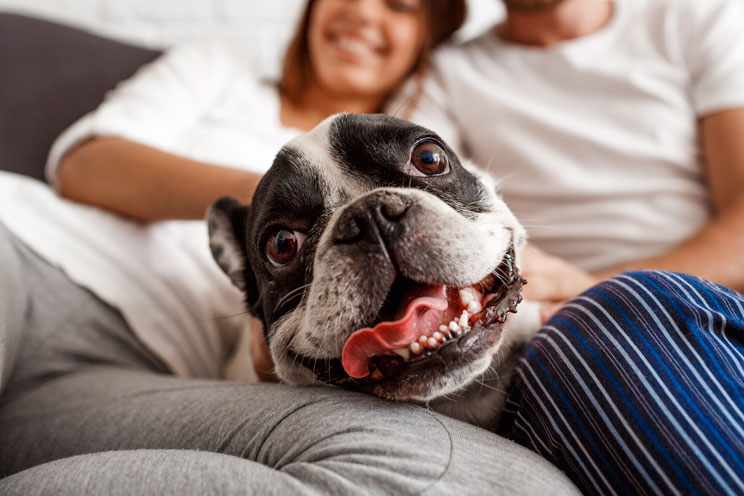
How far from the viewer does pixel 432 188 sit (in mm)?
1172

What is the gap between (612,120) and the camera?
2.26 meters

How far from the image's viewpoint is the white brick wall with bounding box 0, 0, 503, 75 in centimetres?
353

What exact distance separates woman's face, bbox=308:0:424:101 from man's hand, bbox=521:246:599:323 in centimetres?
128

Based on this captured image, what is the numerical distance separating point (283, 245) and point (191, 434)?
471mm

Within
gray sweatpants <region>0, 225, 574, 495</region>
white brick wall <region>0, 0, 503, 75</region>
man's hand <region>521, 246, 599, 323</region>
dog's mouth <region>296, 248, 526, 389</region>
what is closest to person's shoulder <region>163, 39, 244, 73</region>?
white brick wall <region>0, 0, 503, 75</region>

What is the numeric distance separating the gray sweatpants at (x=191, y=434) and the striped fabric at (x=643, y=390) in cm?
10

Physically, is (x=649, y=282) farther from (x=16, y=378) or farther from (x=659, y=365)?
(x=16, y=378)

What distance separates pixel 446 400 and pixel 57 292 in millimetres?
1348

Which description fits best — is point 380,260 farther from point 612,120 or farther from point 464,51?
point 464,51

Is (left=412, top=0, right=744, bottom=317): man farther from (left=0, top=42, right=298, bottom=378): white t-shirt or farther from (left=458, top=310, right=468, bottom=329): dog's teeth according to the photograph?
(left=458, top=310, right=468, bottom=329): dog's teeth

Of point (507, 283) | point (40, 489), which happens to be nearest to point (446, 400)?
point (507, 283)

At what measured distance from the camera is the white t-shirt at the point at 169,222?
5.88ft

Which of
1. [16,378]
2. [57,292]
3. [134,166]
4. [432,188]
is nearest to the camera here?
[432,188]

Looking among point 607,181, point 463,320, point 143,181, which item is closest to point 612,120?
point 607,181
